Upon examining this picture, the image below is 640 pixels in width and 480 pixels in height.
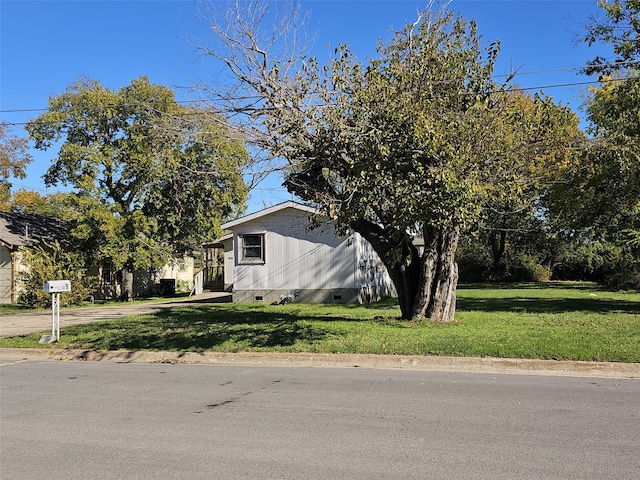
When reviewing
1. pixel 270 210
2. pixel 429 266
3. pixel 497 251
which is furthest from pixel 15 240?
pixel 497 251

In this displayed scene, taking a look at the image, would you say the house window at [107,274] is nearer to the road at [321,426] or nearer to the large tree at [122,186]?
the large tree at [122,186]

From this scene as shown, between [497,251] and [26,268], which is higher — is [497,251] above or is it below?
above

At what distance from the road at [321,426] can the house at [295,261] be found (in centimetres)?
1323

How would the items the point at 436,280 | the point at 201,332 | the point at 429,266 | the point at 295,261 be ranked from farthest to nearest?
the point at 295,261, the point at 436,280, the point at 429,266, the point at 201,332

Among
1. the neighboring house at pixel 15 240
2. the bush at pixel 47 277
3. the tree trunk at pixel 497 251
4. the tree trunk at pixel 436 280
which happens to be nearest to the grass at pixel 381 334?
the tree trunk at pixel 436 280

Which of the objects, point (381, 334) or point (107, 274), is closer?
point (381, 334)

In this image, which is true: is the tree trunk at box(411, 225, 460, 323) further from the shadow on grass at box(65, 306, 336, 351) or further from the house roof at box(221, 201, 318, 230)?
the house roof at box(221, 201, 318, 230)

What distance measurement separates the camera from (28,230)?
103ft

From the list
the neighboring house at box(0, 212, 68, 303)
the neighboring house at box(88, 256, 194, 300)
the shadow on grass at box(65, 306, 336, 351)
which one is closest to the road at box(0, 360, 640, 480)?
the shadow on grass at box(65, 306, 336, 351)

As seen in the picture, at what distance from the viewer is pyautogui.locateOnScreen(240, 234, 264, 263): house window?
23875 millimetres

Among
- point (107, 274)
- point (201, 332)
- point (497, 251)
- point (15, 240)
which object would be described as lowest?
point (201, 332)

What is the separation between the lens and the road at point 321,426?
489cm

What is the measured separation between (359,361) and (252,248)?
14.1 m

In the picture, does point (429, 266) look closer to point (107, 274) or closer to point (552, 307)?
point (552, 307)
